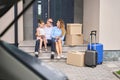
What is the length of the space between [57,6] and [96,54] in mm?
4233

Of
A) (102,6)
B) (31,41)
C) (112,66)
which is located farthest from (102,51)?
(31,41)

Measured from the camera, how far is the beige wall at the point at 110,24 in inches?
490

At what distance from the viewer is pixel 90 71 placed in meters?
10.7

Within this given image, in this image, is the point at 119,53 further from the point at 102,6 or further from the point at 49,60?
the point at 49,60

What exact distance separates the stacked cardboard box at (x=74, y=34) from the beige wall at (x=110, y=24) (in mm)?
836

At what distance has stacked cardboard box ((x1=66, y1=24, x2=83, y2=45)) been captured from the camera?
1266 centimetres

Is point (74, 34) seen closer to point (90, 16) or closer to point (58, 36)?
point (58, 36)

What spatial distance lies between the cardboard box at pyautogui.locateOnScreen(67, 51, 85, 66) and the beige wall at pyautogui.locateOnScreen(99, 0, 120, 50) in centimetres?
138

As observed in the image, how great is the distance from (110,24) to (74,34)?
1381 mm

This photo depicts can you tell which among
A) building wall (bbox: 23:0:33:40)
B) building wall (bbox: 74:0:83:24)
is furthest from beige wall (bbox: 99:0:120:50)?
building wall (bbox: 23:0:33:40)

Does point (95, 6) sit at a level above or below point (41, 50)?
above

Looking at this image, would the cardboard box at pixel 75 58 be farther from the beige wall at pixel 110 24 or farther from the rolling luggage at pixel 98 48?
the beige wall at pixel 110 24

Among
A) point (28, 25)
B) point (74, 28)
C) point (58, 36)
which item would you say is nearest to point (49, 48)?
point (58, 36)

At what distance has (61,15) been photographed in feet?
49.0
